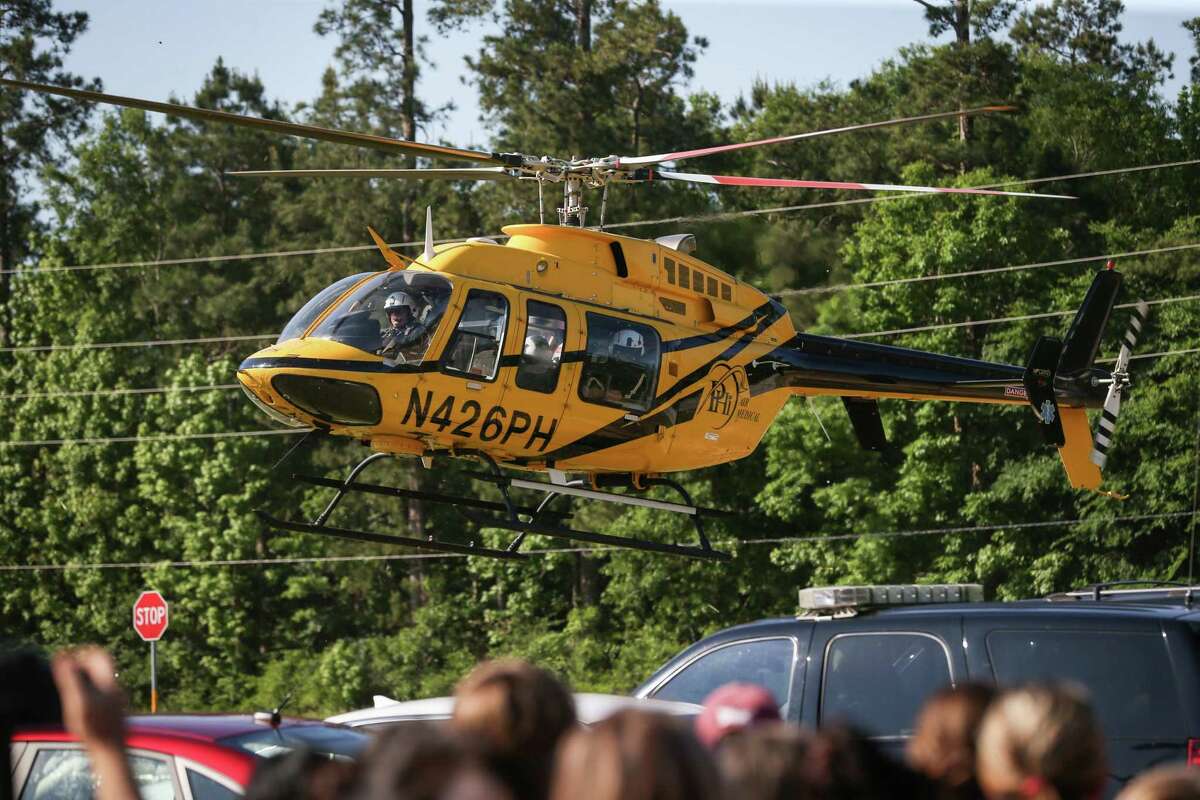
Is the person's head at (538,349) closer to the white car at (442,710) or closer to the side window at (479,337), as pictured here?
the side window at (479,337)

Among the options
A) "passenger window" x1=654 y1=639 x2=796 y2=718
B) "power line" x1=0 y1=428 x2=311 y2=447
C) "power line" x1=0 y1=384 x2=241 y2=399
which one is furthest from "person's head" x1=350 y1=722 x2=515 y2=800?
"power line" x1=0 y1=384 x2=241 y2=399

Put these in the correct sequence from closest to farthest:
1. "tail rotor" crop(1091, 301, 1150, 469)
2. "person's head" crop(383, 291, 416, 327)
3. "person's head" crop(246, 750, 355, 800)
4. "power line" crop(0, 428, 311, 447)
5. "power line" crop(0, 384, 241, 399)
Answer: "person's head" crop(246, 750, 355, 800) < "person's head" crop(383, 291, 416, 327) < "tail rotor" crop(1091, 301, 1150, 469) < "power line" crop(0, 428, 311, 447) < "power line" crop(0, 384, 241, 399)

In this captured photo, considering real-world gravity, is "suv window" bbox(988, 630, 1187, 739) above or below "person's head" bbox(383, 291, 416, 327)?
below

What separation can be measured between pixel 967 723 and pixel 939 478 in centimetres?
3085

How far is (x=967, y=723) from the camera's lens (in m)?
4.29

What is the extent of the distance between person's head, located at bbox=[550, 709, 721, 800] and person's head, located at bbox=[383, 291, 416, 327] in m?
9.43

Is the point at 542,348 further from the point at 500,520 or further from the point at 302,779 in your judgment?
the point at 302,779

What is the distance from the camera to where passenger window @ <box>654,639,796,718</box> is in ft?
26.7

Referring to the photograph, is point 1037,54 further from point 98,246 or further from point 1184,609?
point 1184,609

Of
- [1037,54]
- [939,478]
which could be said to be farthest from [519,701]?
[1037,54]

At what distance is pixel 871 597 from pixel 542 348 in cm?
505

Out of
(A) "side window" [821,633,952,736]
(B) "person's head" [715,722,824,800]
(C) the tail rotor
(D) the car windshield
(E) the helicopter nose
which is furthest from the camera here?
(C) the tail rotor

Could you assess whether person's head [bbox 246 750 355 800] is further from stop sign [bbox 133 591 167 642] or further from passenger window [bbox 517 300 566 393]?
Answer: stop sign [bbox 133 591 167 642]

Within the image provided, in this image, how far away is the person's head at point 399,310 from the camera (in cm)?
1231
